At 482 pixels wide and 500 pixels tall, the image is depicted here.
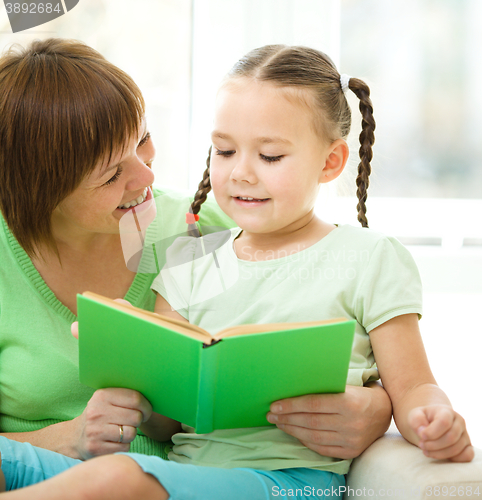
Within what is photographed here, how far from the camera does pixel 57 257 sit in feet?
4.40

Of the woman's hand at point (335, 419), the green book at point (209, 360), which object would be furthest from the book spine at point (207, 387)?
the woman's hand at point (335, 419)

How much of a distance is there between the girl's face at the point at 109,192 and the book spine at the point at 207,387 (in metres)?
0.51

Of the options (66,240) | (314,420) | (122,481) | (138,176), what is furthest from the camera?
(66,240)

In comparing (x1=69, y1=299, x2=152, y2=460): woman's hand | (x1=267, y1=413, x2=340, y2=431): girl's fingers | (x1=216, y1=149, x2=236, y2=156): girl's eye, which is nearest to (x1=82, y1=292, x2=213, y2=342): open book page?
(x1=69, y1=299, x2=152, y2=460): woman's hand

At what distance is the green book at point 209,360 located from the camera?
2.77 ft

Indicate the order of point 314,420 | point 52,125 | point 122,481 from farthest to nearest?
point 52,125 → point 314,420 → point 122,481

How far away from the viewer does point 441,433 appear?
2.84 feet

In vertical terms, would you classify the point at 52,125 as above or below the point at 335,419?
above

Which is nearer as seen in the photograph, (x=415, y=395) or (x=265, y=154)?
(x=415, y=395)

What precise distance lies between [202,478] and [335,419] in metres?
0.26

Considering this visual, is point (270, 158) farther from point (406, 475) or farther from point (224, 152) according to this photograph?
point (406, 475)

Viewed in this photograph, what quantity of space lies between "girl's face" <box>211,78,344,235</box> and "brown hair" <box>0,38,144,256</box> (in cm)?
22

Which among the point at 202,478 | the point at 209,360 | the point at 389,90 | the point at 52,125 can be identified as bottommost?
the point at 202,478

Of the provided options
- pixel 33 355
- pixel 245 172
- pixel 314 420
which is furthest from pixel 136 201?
pixel 314 420
